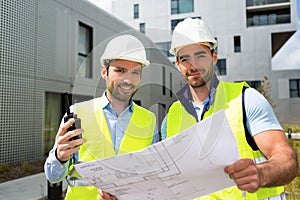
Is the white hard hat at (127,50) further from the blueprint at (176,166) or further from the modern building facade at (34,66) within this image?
the modern building facade at (34,66)

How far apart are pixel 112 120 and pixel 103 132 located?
6 cm

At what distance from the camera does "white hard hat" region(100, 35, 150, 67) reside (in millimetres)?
976

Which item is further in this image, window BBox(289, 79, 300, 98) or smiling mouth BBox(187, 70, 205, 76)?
window BBox(289, 79, 300, 98)

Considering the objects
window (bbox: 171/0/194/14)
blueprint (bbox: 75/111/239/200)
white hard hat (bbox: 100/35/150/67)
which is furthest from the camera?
window (bbox: 171/0/194/14)

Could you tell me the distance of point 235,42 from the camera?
21812 millimetres

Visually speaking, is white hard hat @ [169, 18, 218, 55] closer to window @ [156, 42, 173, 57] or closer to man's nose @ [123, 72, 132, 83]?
window @ [156, 42, 173, 57]

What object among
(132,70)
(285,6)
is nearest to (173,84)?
(132,70)

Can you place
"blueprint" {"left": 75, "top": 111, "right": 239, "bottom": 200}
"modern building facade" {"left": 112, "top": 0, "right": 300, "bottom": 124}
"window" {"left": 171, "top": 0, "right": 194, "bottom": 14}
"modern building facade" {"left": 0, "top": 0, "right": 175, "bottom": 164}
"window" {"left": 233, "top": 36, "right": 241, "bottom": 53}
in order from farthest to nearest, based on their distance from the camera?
1. "window" {"left": 233, "top": 36, "right": 241, "bottom": 53}
2. "modern building facade" {"left": 112, "top": 0, "right": 300, "bottom": 124}
3. "modern building facade" {"left": 0, "top": 0, "right": 175, "bottom": 164}
4. "window" {"left": 171, "top": 0, "right": 194, "bottom": 14}
5. "blueprint" {"left": 75, "top": 111, "right": 239, "bottom": 200}

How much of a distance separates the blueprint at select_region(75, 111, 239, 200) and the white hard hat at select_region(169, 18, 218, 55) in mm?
298

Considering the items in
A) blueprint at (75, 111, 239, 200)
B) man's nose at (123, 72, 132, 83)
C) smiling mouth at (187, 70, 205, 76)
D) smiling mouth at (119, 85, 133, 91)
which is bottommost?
blueprint at (75, 111, 239, 200)

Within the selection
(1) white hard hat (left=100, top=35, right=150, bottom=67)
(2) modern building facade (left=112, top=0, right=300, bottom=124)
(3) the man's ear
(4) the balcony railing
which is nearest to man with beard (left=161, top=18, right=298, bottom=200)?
(1) white hard hat (left=100, top=35, right=150, bottom=67)

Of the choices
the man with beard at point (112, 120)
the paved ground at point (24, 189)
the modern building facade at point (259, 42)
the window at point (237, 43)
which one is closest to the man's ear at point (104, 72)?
the man with beard at point (112, 120)

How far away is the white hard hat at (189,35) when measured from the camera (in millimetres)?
999

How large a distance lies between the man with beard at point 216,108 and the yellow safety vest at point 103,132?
0.21ft
